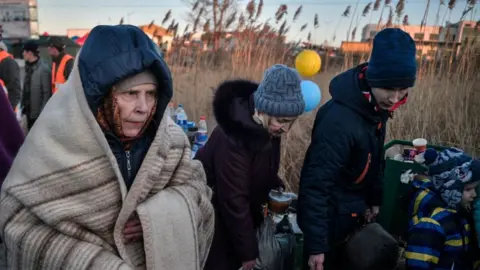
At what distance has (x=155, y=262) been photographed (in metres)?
1.60

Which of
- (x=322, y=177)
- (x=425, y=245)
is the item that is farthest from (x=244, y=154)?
(x=425, y=245)

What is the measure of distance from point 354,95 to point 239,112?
2.15ft

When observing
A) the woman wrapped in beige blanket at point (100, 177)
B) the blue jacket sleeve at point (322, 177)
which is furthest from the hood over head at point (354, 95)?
the woman wrapped in beige blanket at point (100, 177)

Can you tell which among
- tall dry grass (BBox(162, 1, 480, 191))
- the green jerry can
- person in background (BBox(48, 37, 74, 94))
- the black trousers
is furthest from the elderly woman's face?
person in background (BBox(48, 37, 74, 94))

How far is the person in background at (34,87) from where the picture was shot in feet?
21.1

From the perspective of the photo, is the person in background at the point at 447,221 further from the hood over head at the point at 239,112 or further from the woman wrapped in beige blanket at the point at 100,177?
the woman wrapped in beige blanket at the point at 100,177

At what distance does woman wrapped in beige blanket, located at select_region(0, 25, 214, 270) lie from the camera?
1.45 metres

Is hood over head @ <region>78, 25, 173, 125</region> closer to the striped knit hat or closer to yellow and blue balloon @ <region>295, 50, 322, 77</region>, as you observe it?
the striped knit hat

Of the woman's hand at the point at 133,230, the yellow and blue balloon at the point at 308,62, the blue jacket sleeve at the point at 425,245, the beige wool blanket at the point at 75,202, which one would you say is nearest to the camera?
the beige wool blanket at the point at 75,202

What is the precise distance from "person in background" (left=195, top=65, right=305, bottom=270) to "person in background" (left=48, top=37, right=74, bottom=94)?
5.17 metres

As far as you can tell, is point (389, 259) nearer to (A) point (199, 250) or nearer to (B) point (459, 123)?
(A) point (199, 250)

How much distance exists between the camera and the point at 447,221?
2223 mm

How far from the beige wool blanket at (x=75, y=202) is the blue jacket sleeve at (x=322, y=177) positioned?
849 millimetres

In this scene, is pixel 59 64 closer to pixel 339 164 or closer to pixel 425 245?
pixel 339 164
